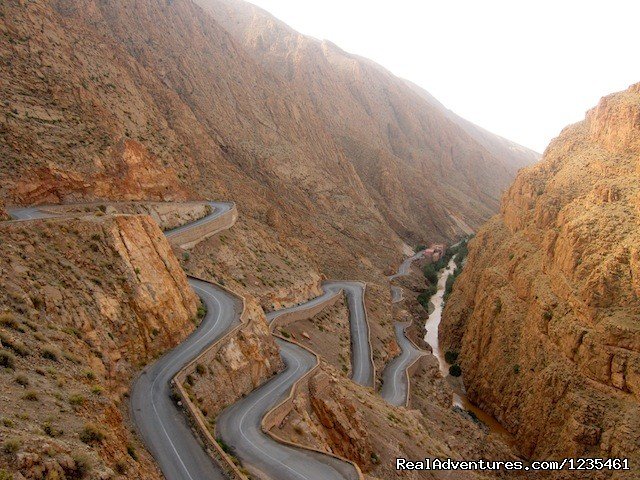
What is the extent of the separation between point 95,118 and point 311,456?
2909 cm

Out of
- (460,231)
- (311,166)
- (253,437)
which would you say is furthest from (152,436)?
(460,231)

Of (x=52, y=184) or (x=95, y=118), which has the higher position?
(x=95, y=118)

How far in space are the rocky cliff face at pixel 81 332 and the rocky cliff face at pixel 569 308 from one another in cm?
2366

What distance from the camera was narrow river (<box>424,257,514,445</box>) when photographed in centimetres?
3334

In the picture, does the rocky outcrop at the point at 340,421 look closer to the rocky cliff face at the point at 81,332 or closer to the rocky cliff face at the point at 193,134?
the rocky cliff face at the point at 81,332

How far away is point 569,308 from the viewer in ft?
105

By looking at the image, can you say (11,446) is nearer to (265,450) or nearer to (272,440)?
(265,450)

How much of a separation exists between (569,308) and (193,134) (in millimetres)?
38600

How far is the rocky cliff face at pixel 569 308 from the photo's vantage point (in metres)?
27.0

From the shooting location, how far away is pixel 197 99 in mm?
58312

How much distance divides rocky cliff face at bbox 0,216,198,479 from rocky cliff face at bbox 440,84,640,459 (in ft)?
77.6

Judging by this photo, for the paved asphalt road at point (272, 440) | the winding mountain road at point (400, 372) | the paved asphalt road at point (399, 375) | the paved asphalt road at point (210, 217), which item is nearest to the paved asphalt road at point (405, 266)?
the winding mountain road at point (400, 372)

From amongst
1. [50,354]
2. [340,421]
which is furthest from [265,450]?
[50,354]

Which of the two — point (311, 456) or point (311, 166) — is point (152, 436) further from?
point (311, 166)
